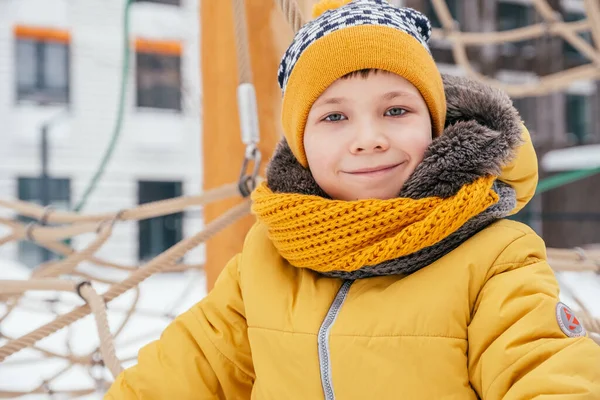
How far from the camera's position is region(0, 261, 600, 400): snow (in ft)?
4.17

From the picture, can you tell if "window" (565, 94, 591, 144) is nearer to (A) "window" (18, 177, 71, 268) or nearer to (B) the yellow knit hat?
(A) "window" (18, 177, 71, 268)

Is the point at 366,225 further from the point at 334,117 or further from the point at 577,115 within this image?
the point at 577,115

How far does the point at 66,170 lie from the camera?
4.94 metres

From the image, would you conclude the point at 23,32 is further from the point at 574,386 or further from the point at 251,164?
the point at 574,386

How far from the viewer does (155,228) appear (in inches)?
204

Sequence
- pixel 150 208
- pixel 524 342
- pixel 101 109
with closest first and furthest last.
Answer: pixel 524 342, pixel 150 208, pixel 101 109

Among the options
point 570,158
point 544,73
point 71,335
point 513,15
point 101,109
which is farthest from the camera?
point 513,15

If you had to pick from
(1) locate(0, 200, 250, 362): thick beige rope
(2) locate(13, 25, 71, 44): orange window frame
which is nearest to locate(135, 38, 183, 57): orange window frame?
(2) locate(13, 25, 71, 44): orange window frame

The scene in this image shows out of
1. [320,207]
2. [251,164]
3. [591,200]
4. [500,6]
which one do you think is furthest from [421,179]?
[500,6]

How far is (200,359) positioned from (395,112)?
0.82 feet

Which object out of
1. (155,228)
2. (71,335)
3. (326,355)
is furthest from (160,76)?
(326,355)

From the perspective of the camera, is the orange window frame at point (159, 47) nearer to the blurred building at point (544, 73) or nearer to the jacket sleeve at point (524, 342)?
the blurred building at point (544, 73)

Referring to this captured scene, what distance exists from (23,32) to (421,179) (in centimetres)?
499

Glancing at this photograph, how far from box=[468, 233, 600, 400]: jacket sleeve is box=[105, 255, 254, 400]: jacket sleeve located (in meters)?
0.20
